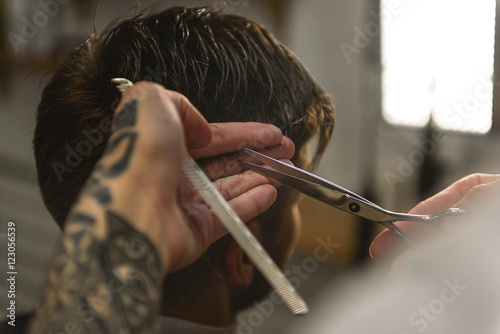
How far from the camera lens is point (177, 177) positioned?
10.1 inches

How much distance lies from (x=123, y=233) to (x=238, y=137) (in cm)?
17

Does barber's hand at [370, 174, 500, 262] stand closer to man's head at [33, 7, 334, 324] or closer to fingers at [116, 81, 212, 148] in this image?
man's head at [33, 7, 334, 324]

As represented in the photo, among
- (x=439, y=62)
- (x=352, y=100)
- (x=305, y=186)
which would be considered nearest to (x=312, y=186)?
(x=305, y=186)

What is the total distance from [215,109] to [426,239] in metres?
0.23

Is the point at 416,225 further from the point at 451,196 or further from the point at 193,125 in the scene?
the point at 193,125

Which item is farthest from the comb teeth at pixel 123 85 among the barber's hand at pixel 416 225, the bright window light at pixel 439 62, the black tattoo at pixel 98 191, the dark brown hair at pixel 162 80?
the bright window light at pixel 439 62

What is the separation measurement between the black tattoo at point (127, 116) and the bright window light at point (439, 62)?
731 mm

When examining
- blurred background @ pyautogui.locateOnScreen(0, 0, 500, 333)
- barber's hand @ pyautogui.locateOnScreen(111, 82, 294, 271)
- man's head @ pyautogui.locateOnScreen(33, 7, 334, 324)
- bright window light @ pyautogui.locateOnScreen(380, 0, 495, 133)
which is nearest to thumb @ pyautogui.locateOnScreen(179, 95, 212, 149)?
barber's hand @ pyautogui.locateOnScreen(111, 82, 294, 271)

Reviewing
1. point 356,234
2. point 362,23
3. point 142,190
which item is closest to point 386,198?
point 356,234

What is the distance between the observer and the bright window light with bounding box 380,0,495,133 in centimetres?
85

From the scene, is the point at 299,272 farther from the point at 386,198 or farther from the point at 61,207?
the point at 386,198

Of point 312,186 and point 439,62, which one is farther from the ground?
point 312,186

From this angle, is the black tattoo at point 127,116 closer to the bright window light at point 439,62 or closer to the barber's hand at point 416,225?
the barber's hand at point 416,225

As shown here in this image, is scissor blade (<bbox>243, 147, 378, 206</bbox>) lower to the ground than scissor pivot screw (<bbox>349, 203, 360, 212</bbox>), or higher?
higher
